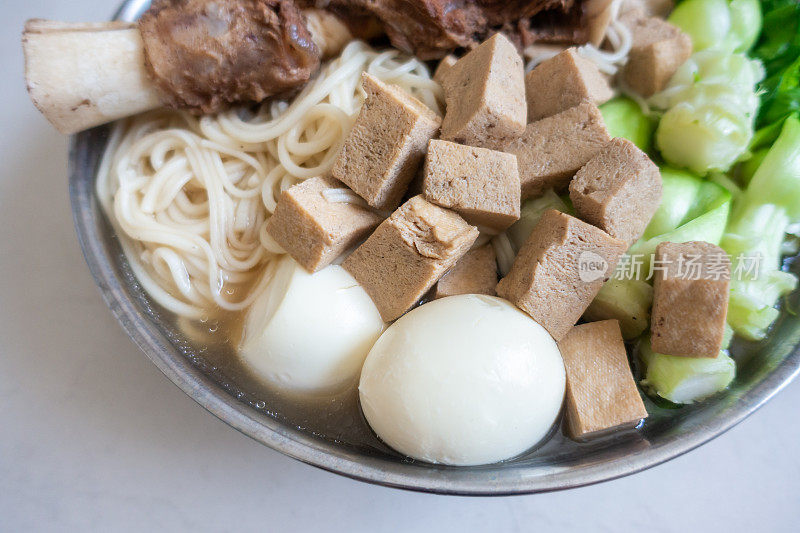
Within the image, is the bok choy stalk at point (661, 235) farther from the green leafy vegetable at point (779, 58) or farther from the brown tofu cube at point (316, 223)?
the brown tofu cube at point (316, 223)

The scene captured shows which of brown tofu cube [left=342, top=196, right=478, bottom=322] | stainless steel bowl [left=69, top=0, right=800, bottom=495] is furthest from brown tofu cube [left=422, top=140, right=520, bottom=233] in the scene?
stainless steel bowl [left=69, top=0, right=800, bottom=495]

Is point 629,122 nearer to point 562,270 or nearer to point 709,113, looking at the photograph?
point 709,113

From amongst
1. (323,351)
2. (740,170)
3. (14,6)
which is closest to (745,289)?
(740,170)

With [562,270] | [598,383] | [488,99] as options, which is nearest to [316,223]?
[488,99]

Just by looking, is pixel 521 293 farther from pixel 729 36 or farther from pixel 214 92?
pixel 729 36

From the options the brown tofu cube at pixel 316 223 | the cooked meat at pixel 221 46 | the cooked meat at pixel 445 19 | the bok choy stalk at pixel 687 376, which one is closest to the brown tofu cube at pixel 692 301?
the bok choy stalk at pixel 687 376
